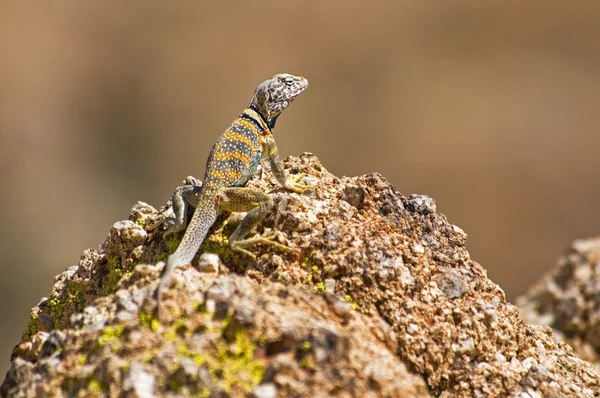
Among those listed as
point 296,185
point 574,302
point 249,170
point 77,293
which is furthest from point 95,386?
point 574,302

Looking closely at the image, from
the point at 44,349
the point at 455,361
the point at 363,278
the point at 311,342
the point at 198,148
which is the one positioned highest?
the point at 198,148

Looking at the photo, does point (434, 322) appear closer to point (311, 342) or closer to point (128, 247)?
point (311, 342)

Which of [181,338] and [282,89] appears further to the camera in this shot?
[282,89]

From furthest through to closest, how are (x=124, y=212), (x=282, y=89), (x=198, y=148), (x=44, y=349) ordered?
(x=198, y=148), (x=124, y=212), (x=282, y=89), (x=44, y=349)

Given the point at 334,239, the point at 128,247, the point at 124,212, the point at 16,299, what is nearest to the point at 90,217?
the point at 124,212

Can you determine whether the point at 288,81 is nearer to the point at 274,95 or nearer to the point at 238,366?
the point at 274,95

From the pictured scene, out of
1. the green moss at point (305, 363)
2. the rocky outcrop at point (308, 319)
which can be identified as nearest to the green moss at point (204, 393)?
the rocky outcrop at point (308, 319)

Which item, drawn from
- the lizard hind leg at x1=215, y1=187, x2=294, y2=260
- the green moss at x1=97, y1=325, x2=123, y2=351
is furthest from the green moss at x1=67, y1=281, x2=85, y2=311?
the green moss at x1=97, y1=325, x2=123, y2=351

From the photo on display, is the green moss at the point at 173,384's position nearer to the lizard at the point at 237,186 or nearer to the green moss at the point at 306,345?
the green moss at the point at 306,345
